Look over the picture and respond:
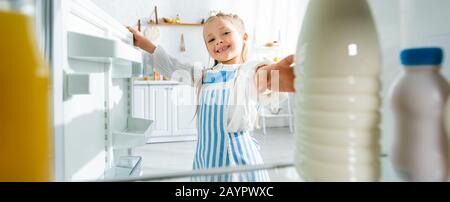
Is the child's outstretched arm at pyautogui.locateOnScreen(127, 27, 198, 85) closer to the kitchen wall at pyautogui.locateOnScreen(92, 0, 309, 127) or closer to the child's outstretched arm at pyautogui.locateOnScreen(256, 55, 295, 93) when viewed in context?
the child's outstretched arm at pyautogui.locateOnScreen(256, 55, 295, 93)

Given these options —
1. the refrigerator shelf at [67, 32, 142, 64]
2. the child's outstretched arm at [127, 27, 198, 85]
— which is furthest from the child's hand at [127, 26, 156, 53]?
the refrigerator shelf at [67, 32, 142, 64]

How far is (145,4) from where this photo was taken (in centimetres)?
359

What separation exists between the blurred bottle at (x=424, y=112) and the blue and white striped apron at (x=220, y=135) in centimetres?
54

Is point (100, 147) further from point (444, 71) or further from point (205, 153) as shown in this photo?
point (444, 71)

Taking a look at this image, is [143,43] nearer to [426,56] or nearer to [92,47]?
[92,47]

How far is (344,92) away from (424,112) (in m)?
0.08

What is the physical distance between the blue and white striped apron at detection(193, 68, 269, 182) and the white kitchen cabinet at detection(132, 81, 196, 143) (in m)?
2.09

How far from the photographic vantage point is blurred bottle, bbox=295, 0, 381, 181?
251 millimetres

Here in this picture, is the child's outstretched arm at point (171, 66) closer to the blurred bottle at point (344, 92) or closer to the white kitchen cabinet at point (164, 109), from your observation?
the blurred bottle at point (344, 92)

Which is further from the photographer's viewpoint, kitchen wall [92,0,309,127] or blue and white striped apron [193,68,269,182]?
kitchen wall [92,0,309,127]

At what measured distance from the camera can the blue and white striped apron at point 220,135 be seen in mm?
809

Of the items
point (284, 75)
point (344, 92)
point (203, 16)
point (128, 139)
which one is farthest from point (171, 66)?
point (203, 16)
